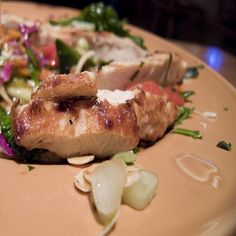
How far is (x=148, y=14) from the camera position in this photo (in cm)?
714

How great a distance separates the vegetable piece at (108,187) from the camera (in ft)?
4.10

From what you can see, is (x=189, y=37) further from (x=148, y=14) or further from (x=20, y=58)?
(x=20, y=58)

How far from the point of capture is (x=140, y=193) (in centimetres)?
133

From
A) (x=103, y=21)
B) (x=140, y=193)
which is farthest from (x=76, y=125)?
(x=103, y=21)

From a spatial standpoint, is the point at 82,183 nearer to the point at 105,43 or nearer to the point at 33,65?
the point at 33,65

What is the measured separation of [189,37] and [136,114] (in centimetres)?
565

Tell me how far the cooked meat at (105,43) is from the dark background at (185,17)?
131 inches

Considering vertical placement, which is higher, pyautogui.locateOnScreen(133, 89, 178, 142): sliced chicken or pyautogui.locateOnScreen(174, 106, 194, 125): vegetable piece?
pyautogui.locateOnScreen(133, 89, 178, 142): sliced chicken

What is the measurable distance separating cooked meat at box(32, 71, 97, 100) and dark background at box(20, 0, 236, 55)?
4544mm

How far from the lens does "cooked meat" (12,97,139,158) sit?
1474mm

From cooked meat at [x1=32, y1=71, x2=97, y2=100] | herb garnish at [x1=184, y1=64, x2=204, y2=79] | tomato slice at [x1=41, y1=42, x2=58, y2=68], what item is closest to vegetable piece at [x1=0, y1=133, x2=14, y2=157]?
cooked meat at [x1=32, y1=71, x2=97, y2=100]

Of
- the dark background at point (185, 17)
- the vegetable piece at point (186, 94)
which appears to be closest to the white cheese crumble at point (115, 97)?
the vegetable piece at point (186, 94)

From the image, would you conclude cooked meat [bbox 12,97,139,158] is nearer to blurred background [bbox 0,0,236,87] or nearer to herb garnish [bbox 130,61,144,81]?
herb garnish [bbox 130,61,144,81]

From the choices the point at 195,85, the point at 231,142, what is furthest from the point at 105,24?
the point at 231,142
